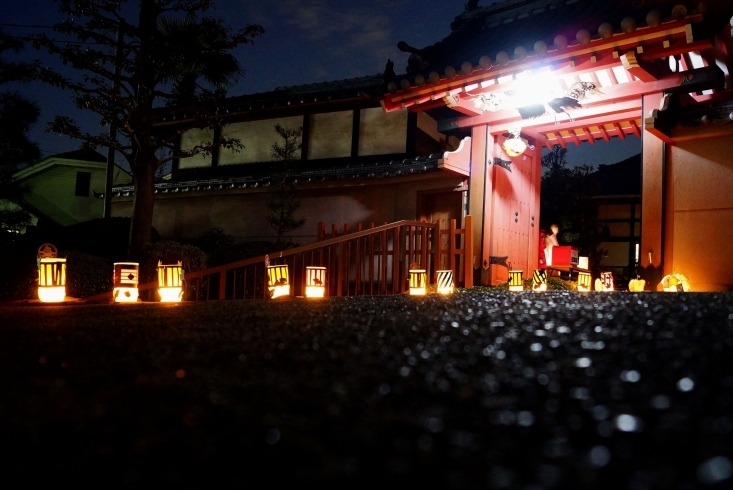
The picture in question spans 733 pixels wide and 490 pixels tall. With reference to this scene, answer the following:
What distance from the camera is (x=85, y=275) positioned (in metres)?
9.27

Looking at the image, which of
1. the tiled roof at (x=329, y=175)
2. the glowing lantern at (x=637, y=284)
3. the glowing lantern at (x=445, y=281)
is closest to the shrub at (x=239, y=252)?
the tiled roof at (x=329, y=175)

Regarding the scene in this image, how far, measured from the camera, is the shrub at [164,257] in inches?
398

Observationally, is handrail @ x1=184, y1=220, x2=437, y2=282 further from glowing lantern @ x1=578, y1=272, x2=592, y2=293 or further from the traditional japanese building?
the traditional japanese building

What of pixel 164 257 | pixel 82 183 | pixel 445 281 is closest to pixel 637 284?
pixel 445 281

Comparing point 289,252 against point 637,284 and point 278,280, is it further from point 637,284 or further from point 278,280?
point 637,284

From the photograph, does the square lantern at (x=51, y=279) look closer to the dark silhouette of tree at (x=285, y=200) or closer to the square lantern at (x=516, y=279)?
the square lantern at (x=516, y=279)

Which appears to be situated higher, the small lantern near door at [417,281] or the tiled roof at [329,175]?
the tiled roof at [329,175]

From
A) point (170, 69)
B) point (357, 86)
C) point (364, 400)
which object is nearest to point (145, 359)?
point (364, 400)

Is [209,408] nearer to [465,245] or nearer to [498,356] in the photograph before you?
[498,356]

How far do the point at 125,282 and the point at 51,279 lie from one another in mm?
771

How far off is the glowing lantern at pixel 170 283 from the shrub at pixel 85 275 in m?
3.30

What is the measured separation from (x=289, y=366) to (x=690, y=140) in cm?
877

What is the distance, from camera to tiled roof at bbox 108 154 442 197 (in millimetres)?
11695

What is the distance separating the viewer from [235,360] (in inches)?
34.4
